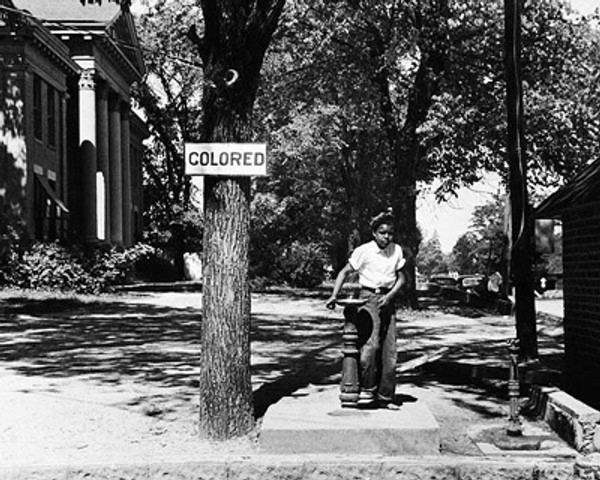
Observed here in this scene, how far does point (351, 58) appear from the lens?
29484 mm

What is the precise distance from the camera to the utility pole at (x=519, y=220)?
34.7ft

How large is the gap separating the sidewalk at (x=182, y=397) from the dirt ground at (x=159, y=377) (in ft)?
0.06

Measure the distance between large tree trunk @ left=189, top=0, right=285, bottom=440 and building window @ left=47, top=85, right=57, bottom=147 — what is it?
29.2 meters

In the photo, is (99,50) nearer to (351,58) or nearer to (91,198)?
(91,198)

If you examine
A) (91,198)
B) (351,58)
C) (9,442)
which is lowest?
(9,442)

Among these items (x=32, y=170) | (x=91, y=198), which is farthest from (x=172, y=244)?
(x=32, y=170)

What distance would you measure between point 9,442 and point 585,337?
6564mm

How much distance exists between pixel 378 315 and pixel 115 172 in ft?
125

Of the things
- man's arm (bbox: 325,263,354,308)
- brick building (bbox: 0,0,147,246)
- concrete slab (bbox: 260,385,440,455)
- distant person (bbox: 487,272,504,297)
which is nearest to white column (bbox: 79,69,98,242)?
brick building (bbox: 0,0,147,246)

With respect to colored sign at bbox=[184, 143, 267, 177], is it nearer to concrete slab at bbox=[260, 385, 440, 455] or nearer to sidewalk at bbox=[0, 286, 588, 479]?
concrete slab at bbox=[260, 385, 440, 455]

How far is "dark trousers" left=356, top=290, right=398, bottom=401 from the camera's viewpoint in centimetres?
866

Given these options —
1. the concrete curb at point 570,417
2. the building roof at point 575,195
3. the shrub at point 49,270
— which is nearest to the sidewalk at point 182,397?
the concrete curb at point 570,417

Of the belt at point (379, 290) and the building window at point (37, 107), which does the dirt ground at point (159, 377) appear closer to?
the belt at point (379, 290)

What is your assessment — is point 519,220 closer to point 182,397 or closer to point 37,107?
point 182,397
